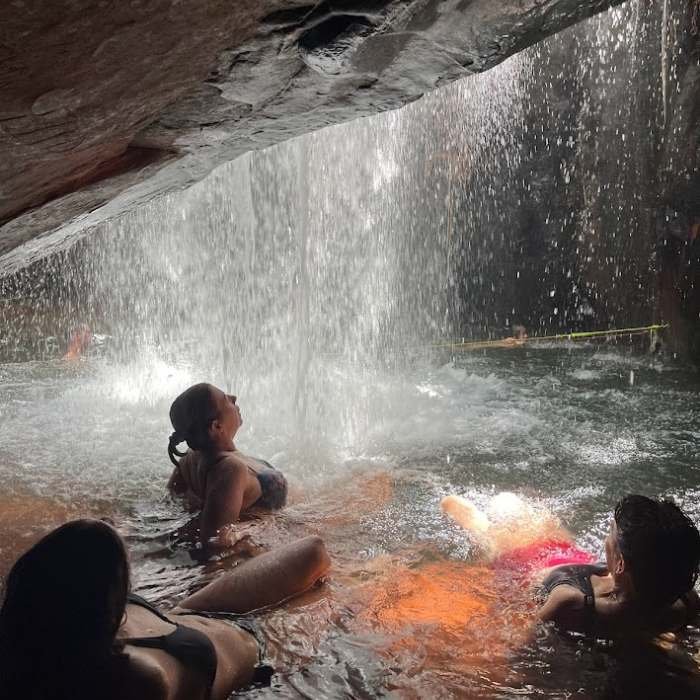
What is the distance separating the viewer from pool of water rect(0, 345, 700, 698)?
2.52 m

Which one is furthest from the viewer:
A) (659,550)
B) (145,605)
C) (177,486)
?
(177,486)

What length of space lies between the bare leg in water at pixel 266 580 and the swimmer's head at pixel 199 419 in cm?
82

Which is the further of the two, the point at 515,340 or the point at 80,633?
the point at 515,340

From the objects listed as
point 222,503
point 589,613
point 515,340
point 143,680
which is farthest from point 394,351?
point 143,680

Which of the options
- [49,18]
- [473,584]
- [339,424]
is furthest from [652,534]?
[339,424]

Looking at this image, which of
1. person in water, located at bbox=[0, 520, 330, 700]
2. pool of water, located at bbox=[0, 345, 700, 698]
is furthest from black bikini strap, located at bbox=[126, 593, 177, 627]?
pool of water, located at bbox=[0, 345, 700, 698]

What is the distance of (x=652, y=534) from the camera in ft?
8.10

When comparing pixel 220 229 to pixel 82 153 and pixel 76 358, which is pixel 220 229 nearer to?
pixel 76 358

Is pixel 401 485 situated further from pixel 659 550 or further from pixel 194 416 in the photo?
pixel 659 550

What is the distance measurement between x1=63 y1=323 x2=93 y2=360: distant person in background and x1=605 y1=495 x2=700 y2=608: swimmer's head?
10.6 m

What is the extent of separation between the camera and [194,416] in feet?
11.1

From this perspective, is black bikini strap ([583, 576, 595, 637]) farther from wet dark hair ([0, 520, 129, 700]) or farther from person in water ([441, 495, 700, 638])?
wet dark hair ([0, 520, 129, 700])

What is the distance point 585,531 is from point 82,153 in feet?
12.0

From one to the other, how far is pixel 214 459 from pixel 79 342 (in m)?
9.48
